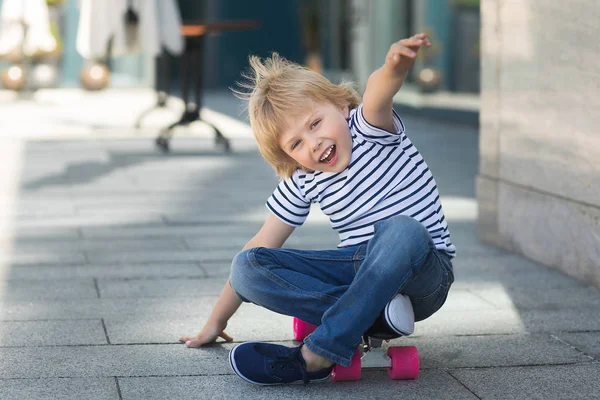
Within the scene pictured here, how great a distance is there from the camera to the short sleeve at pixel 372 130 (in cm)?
287

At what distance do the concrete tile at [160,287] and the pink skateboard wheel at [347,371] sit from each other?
129cm

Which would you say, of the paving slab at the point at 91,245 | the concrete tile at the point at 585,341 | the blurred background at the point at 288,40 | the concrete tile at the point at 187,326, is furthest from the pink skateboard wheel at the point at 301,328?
the blurred background at the point at 288,40

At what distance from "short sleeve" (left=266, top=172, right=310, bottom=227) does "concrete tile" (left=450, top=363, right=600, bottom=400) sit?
0.62 meters

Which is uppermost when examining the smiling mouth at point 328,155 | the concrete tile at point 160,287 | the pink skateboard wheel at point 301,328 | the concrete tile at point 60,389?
the smiling mouth at point 328,155

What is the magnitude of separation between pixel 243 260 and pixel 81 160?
6358 mm

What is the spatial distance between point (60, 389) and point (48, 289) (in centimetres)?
140

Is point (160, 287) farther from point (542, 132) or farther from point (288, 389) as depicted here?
point (542, 132)

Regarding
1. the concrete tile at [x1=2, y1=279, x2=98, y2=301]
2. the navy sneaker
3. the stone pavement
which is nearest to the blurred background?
the stone pavement

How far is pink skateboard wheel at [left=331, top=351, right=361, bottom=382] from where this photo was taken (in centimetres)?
282

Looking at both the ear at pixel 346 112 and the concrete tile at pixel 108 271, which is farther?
the concrete tile at pixel 108 271

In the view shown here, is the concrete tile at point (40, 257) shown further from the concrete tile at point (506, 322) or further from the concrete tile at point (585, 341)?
the concrete tile at point (585, 341)

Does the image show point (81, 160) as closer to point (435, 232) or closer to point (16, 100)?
point (435, 232)

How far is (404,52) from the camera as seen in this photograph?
102 inches

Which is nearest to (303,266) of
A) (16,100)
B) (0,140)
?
(0,140)
